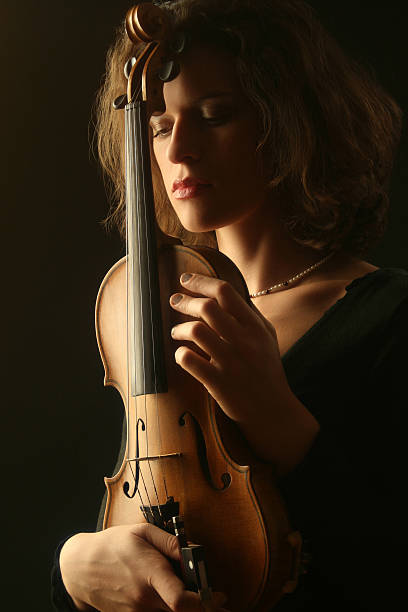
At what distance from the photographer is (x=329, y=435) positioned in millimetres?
785

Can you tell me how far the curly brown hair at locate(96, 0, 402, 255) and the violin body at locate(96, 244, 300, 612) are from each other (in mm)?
289

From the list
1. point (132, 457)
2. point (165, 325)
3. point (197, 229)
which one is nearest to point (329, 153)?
point (197, 229)

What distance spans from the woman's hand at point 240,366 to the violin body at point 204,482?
0.03 meters

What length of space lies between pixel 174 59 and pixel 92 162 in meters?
0.83

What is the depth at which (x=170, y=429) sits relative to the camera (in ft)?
2.52

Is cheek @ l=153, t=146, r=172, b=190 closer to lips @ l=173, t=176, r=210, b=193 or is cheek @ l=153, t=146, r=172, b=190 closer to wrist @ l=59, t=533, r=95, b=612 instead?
lips @ l=173, t=176, r=210, b=193

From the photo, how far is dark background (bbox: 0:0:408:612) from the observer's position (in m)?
1.59

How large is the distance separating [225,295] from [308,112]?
433 millimetres

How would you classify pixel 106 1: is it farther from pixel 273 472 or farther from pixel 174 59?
pixel 273 472

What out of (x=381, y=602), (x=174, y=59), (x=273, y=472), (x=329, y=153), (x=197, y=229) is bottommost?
(x=381, y=602)

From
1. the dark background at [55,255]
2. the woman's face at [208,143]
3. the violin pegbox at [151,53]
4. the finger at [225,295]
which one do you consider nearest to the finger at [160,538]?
the finger at [225,295]

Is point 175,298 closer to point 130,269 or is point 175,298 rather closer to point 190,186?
point 130,269

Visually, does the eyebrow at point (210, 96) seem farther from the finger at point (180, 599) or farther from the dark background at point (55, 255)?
the dark background at point (55, 255)

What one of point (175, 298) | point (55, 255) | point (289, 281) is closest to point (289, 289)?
point (289, 281)
